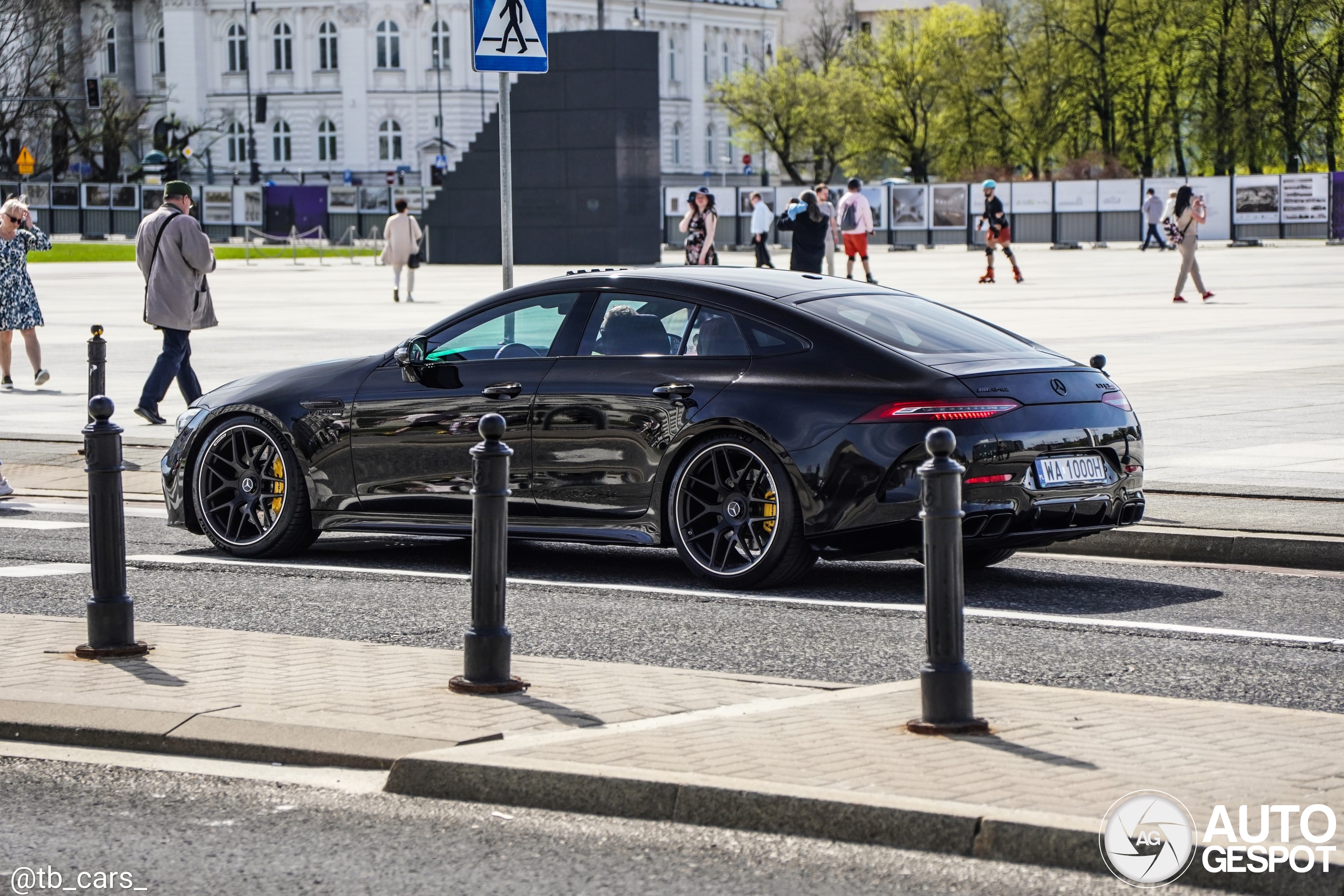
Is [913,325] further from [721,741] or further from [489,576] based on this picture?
[721,741]

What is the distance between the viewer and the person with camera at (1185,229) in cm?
2830

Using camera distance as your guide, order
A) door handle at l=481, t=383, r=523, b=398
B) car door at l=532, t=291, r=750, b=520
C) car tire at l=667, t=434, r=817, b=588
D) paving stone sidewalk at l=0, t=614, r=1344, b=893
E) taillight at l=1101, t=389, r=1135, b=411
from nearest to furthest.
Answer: paving stone sidewalk at l=0, t=614, r=1344, b=893 → car tire at l=667, t=434, r=817, b=588 → taillight at l=1101, t=389, r=1135, b=411 → car door at l=532, t=291, r=750, b=520 → door handle at l=481, t=383, r=523, b=398

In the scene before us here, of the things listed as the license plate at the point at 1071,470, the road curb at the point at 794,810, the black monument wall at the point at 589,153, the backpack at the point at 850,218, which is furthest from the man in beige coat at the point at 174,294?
the black monument wall at the point at 589,153

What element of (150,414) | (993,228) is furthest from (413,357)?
(993,228)

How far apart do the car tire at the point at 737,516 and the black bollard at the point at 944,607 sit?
298cm

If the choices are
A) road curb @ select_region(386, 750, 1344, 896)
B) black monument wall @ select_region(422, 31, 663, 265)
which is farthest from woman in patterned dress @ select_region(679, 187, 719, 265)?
road curb @ select_region(386, 750, 1344, 896)

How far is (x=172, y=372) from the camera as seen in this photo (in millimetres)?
15695

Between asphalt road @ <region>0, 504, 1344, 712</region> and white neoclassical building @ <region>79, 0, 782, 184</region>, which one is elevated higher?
white neoclassical building @ <region>79, 0, 782, 184</region>

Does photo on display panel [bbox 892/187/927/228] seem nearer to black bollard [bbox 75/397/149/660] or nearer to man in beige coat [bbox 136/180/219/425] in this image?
man in beige coat [bbox 136/180/219/425]

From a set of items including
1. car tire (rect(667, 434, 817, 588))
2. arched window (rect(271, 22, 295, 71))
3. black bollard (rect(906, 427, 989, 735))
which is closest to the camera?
black bollard (rect(906, 427, 989, 735))

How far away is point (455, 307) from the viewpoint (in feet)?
102

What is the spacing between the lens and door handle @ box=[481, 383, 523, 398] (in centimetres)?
959

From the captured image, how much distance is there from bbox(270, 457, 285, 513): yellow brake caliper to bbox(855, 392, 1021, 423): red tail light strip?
3.26 m

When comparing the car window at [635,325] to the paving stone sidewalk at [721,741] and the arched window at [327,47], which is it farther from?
the arched window at [327,47]
